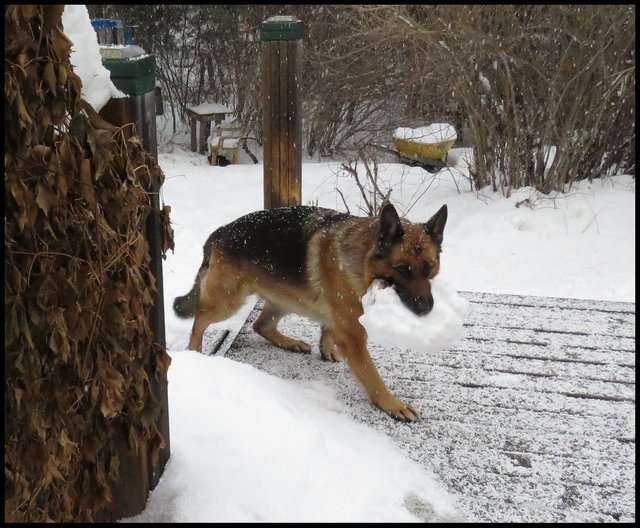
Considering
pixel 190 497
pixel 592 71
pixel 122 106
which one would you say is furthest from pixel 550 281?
pixel 122 106

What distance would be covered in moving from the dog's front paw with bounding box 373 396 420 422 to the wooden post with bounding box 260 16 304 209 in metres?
2.07

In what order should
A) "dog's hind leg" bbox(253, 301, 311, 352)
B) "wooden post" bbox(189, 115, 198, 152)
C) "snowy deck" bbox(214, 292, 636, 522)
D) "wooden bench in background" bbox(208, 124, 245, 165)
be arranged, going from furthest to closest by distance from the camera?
"wooden post" bbox(189, 115, 198, 152)
"wooden bench in background" bbox(208, 124, 245, 165)
"dog's hind leg" bbox(253, 301, 311, 352)
"snowy deck" bbox(214, 292, 636, 522)

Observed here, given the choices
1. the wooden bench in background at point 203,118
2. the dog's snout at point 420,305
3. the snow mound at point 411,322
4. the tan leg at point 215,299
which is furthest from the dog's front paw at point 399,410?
the wooden bench in background at point 203,118

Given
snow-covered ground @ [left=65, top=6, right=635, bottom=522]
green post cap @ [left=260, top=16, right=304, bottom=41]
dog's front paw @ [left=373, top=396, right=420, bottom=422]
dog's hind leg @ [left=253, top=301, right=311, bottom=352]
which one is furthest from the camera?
green post cap @ [left=260, top=16, right=304, bottom=41]

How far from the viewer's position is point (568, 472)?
2826 mm

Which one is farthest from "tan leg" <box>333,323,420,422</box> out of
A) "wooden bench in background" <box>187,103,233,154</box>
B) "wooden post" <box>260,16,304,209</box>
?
"wooden bench in background" <box>187,103,233,154</box>

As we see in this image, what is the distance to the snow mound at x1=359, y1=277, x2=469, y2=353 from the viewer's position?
10.4 ft

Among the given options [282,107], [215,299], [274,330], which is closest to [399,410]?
[274,330]

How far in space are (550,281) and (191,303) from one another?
10.9 ft

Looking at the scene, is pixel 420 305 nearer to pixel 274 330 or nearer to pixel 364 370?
pixel 364 370

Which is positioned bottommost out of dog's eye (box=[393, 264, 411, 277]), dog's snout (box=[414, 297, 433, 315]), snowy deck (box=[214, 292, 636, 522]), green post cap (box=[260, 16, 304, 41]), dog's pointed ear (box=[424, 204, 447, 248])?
snowy deck (box=[214, 292, 636, 522])

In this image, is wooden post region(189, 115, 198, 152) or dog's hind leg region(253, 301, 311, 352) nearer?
dog's hind leg region(253, 301, 311, 352)

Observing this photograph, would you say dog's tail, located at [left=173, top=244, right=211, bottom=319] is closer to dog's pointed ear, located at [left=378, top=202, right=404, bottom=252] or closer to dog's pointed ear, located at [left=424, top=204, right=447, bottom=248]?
dog's pointed ear, located at [left=378, top=202, right=404, bottom=252]

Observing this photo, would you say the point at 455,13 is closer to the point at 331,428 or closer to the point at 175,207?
the point at 175,207
